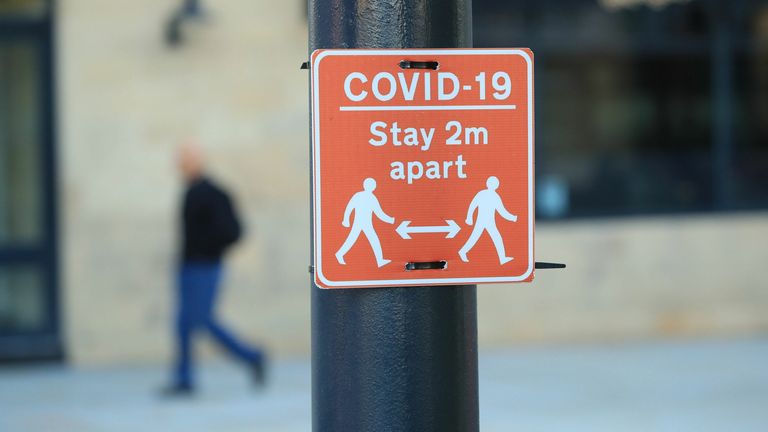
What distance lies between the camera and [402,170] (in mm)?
2816

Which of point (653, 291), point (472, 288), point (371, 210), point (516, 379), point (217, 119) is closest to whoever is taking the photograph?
point (371, 210)

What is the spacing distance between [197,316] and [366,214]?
624 cm

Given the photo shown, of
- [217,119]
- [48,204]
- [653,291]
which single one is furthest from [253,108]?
[653,291]

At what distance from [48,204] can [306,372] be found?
2.66 metres

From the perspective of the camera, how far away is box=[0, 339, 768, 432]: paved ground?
7.87 meters

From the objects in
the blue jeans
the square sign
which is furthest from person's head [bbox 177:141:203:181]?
the square sign

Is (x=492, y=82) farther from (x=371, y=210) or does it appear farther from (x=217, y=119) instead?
(x=217, y=119)

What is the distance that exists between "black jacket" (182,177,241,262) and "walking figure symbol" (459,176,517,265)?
608cm

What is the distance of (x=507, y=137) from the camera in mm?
2889

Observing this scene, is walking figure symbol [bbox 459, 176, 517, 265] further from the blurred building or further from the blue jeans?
the blurred building

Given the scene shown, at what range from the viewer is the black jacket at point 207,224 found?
347 inches

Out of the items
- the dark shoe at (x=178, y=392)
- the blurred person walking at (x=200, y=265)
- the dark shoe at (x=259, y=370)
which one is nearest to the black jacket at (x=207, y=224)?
the blurred person walking at (x=200, y=265)

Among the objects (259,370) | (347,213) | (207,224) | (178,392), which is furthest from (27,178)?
(347,213)

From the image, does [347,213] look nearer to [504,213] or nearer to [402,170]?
[402,170]
